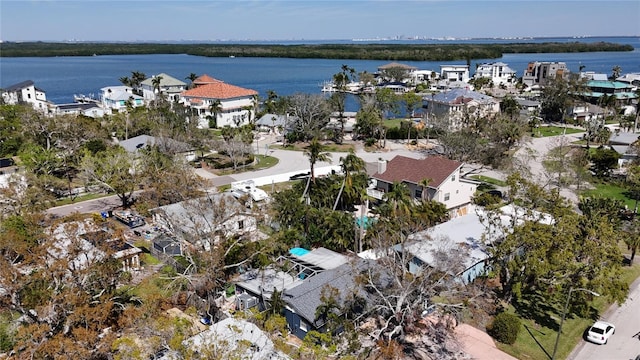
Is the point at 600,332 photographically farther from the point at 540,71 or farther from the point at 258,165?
the point at 540,71

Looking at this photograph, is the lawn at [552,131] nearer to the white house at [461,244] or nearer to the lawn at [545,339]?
the white house at [461,244]

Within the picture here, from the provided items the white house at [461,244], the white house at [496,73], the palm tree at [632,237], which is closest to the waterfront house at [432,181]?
the white house at [461,244]

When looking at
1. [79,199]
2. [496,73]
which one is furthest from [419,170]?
[496,73]

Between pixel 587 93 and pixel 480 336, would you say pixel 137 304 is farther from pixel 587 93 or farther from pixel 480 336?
pixel 587 93

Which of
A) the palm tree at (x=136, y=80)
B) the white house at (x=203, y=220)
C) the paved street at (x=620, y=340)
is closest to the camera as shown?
the paved street at (x=620, y=340)

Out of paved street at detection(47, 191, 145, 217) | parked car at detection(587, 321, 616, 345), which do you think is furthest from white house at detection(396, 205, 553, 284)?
paved street at detection(47, 191, 145, 217)

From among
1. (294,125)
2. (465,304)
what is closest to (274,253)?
(465,304)
